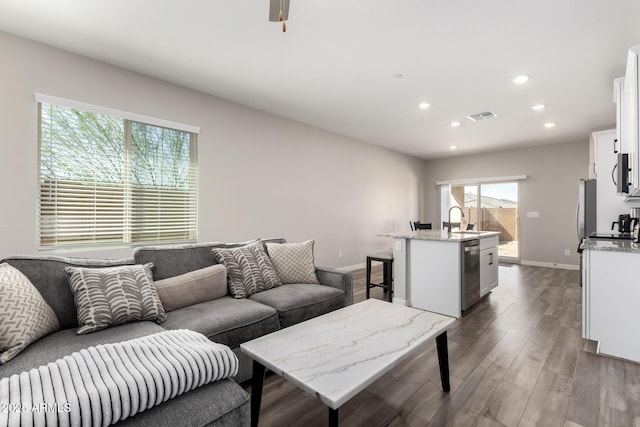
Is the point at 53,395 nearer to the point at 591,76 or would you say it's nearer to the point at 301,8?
Result: the point at 301,8

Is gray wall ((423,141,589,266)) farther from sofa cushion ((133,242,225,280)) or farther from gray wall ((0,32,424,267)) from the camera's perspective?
sofa cushion ((133,242,225,280))

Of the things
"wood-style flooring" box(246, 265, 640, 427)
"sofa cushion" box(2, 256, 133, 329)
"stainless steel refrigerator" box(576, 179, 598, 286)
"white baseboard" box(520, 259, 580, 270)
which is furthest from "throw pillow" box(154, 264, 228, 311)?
"white baseboard" box(520, 259, 580, 270)

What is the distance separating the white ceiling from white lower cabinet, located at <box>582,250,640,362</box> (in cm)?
184

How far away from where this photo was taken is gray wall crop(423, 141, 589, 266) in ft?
19.7

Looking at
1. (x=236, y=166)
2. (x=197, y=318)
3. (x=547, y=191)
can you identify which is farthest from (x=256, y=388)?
(x=547, y=191)

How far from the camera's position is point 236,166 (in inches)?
158

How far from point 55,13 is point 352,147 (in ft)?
14.9

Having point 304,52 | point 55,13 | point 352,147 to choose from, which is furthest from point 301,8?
point 352,147

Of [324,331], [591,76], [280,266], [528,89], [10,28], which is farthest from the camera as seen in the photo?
[528,89]

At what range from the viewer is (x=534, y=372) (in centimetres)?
213

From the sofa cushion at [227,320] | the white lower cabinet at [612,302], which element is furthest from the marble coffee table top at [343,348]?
the white lower cabinet at [612,302]

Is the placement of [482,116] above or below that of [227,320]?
above

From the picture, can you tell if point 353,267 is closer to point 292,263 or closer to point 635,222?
point 292,263

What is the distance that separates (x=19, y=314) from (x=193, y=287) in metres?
0.93
